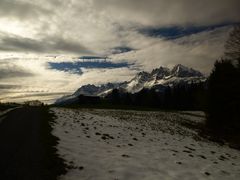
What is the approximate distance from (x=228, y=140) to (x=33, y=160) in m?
28.8

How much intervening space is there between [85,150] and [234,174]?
9.19m

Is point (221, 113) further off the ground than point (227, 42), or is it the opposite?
point (227, 42)

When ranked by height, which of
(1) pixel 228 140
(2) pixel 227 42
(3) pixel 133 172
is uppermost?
(2) pixel 227 42

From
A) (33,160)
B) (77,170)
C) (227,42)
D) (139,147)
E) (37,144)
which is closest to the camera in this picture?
(77,170)

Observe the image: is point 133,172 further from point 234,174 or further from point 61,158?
point 234,174

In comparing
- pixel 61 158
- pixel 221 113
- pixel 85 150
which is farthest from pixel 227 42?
pixel 61 158

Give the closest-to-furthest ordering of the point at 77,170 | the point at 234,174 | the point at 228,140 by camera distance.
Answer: the point at 77,170 → the point at 234,174 → the point at 228,140

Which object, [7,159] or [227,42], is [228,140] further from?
[7,159]

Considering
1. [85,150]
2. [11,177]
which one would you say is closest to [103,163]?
[85,150]

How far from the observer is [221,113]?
39.4m

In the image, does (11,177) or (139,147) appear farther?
(139,147)

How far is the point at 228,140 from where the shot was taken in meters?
35.8

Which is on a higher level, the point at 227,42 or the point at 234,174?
the point at 227,42

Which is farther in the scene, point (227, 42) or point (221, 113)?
point (221, 113)
